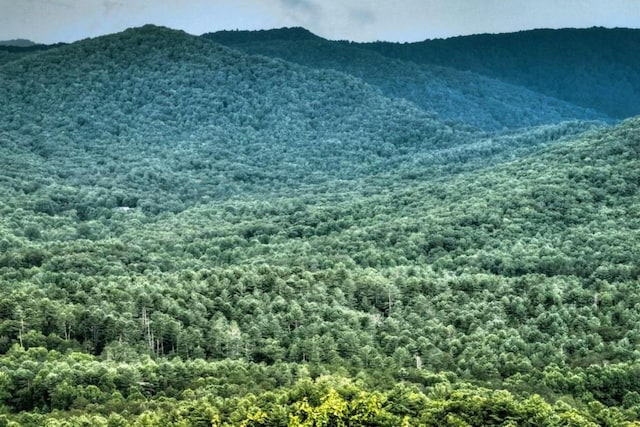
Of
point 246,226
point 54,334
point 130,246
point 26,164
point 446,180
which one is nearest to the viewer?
point 54,334

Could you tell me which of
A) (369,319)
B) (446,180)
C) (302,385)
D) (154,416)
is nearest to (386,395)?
(302,385)

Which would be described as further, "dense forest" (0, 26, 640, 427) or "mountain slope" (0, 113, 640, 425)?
"mountain slope" (0, 113, 640, 425)

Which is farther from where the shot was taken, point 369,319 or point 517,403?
point 369,319

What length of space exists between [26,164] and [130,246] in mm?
77508

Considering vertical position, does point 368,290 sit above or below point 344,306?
above

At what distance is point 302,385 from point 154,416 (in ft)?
33.7

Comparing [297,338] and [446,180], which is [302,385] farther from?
[446,180]

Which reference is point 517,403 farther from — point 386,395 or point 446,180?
point 446,180

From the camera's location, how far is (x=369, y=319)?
93375 mm

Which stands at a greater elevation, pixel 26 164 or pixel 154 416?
pixel 26 164

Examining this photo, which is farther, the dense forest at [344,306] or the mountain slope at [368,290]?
the mountain slope at [368,290]

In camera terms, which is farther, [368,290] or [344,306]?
[368,290]

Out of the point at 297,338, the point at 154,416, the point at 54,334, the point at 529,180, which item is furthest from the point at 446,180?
the point at 154,416

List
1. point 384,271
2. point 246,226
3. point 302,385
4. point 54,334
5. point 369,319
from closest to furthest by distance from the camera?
point 302,385 → point 54,334 → point 369,319 → point 384,271 → point 246,226
